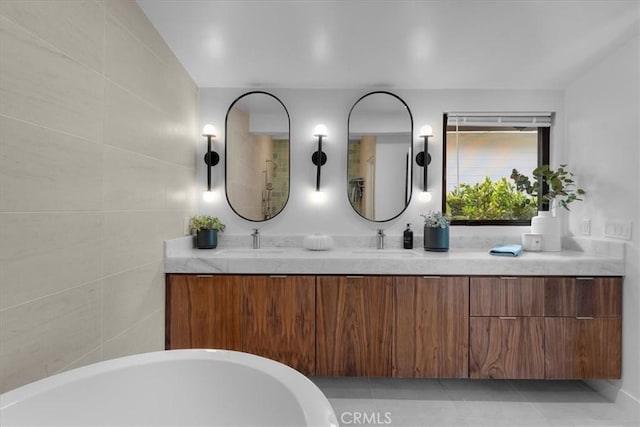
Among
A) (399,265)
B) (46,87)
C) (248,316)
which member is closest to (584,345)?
(399,265)

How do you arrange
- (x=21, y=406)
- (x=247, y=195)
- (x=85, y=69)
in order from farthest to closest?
(x=247, y=195) → (x=85, y=69) → (x=21, y=406)

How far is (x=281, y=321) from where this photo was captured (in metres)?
2.16

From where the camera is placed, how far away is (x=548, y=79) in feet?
8.51

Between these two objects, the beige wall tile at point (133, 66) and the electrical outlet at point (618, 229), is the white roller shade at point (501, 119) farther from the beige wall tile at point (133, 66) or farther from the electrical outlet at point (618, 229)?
the beige wall tile at point (133, 66)

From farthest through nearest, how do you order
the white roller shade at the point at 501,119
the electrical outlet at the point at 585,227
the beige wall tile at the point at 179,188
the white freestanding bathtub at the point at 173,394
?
the white roller shade at the point at 501,119 < the electrical outlet at the point at 585,227 < the beige wall tile at the point at 179,188 < the white freestanding bathtub at the point at 173,394

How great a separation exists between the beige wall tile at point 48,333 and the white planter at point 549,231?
2.81 meters

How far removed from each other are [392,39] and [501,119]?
131cm

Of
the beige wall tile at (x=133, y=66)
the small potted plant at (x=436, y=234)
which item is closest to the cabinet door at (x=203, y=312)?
the beige wall tile at (x=133, y=66)

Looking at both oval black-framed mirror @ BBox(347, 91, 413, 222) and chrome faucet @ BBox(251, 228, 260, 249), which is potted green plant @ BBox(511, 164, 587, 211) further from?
chrome faucet @ BBox(251, 228, 260, 249)

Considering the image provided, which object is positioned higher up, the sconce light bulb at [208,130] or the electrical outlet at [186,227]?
the sconce light bulb at [208,130]

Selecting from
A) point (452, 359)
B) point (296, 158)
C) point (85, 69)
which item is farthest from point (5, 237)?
point (452, 359)

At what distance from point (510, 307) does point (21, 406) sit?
2.30m

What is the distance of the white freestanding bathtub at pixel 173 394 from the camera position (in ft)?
3.26

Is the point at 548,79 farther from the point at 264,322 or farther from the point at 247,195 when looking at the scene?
the point at 264,322
